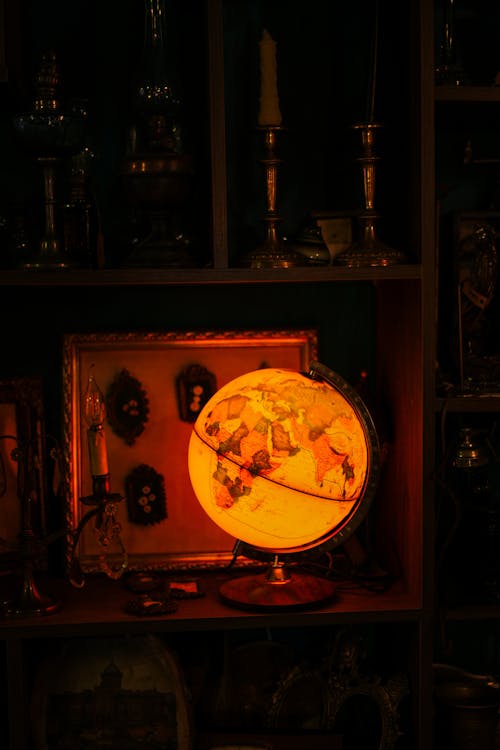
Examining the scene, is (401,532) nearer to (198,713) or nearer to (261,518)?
(261,518)

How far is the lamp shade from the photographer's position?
1.90 m

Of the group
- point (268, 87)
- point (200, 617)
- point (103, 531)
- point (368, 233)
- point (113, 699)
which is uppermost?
point (268, 87)

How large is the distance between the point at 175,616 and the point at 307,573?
34 cm

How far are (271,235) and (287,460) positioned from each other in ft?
1.50

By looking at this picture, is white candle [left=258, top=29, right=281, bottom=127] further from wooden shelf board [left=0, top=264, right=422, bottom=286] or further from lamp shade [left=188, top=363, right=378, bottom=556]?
lamp shade [left=188, top=363, right=378, bottom=556]

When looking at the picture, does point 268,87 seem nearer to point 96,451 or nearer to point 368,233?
point 368,233

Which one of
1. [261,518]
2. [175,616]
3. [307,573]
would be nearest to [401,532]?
[307,573]

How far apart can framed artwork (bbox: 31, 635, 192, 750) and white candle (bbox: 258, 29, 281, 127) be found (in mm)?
1057

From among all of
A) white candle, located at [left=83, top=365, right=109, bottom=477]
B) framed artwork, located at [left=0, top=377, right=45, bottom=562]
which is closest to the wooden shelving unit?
framed artwork, located at [left=0, top=377, right=45, bottom=562]

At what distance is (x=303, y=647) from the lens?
238 centimetres

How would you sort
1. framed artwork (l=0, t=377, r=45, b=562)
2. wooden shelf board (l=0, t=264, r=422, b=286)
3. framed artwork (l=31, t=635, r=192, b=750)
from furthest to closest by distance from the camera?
framed artwork (l=0, t=377, r=45, b=562) < framed artwork (l=31, t=635, r=192, b=750) < wooden shelf board (l=0, t=264, r=422, b=286)

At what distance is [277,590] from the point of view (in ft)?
6.54

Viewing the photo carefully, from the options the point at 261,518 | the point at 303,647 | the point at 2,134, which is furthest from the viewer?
the point at 303,647

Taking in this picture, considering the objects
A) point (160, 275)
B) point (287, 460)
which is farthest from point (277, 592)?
point (160, 275)
